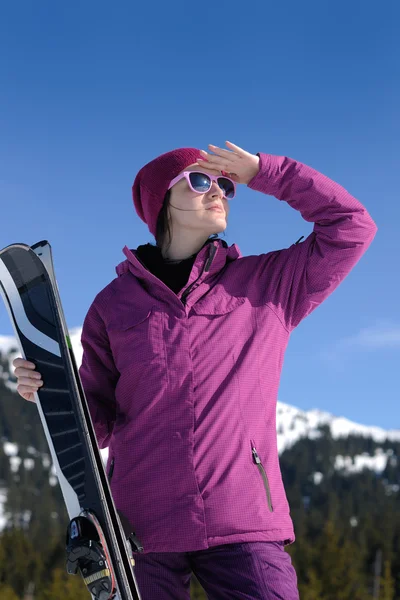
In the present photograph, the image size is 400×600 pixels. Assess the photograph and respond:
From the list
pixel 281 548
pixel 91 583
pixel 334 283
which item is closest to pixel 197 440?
pixel 281 548

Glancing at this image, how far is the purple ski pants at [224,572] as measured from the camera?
2.83 m

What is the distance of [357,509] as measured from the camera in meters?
89.1

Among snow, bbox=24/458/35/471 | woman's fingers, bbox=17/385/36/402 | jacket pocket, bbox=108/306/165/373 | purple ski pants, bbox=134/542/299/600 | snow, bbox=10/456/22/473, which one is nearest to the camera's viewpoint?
purple ski pants, bbox=134/542/299/600

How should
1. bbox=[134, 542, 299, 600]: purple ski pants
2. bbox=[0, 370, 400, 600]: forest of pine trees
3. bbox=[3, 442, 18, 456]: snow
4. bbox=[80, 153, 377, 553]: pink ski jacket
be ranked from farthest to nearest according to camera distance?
bbox=[3, 442, 18, 456]: snow
bbox=[0, 370, 400, 600]: forest of pine trees
bbox=[80, 153, 377, 553]: pink ski jacket
bbox=[134, 542, 299, 600]: purple ski pants

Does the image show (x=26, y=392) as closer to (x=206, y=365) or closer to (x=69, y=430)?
(x=69, y=430)

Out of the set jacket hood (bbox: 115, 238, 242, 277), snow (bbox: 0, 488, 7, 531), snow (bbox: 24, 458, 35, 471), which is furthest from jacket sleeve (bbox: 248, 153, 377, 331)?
snow (bbox: 24, 458, 35, 471)

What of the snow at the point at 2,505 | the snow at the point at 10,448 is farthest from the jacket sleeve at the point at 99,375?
the snow at the point at 10,448

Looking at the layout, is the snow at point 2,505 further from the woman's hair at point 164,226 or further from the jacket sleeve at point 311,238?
the jacket sleeve at point 311,238

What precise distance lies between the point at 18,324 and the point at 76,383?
1.86 feet

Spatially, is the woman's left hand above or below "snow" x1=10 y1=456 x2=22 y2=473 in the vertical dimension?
above

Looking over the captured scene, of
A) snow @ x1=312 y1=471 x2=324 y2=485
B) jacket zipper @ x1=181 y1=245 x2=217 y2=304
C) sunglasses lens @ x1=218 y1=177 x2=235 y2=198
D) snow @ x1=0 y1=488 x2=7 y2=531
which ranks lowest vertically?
snow @ x1=312 y1=471 x2=324 y2=485

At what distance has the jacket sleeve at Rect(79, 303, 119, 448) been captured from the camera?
11.7 ft

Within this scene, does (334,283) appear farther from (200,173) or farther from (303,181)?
(200,173)

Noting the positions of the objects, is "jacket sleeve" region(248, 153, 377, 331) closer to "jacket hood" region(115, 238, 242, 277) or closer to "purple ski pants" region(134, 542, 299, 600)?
"jacket hood" region(115, 238, 242, 277)
